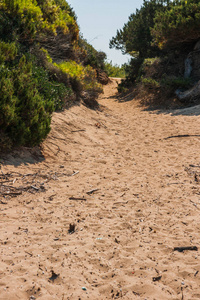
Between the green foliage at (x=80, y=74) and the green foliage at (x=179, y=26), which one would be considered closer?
the green foliage at (x=80, y=74)

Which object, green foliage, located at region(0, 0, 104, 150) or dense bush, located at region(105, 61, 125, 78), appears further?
dense bush, located at region(105, 61, 125, 78)

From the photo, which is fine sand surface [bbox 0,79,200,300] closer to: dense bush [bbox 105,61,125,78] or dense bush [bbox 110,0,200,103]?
dense bush [bbox 110,0,200,103]

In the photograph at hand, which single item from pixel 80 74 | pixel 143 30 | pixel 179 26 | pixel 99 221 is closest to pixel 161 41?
pixel 179 26

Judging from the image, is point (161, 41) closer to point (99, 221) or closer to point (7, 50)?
point (7, 50)

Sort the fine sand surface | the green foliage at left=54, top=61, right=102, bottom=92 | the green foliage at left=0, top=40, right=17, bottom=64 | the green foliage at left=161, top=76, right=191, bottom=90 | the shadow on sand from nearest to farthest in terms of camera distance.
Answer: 1. the fine sand surface
2. the shadow on sand
3. the green foliage at left=0, top=40, right=17, bottom=64
4. the green foliage at left=54, top=61, right=102, bottom=92
5. the green foliage at left=161, top=76, right=191, bottom=90

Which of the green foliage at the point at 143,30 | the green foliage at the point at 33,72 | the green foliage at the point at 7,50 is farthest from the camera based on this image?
the green foliage at the point at 143,30

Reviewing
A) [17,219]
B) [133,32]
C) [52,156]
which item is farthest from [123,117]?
[133,32]

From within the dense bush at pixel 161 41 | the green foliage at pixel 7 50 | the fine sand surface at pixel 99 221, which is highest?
the dense bush at pixel 161 41

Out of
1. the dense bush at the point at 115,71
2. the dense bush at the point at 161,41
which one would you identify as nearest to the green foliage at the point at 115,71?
the dense bush at the point at 115,71

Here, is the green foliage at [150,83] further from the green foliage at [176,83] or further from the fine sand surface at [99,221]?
the fine sand surface at [99,221]

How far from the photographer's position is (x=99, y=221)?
144 inches

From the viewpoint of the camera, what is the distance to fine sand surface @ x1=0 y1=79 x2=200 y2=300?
2.44 metres

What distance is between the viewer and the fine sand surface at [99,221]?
2.44m

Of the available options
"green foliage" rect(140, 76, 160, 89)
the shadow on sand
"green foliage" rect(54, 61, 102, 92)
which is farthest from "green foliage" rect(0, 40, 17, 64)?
"green foliage" rect(140, 76, 160, 89)
